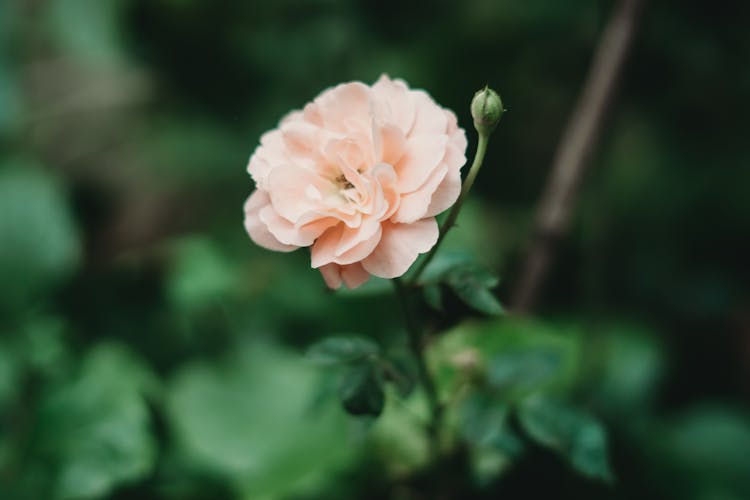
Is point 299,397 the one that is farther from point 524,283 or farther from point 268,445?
point 524,283

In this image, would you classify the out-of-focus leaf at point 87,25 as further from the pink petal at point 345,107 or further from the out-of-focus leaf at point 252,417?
the pink petal at point 345,107

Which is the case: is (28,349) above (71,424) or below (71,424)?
above

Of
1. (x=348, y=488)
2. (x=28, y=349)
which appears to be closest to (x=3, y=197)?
(x=28, y=349)

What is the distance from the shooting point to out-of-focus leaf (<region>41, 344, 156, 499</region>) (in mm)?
1002

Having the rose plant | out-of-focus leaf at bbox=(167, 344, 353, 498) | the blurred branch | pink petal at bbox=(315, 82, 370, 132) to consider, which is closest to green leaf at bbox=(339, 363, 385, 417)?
the rose plant

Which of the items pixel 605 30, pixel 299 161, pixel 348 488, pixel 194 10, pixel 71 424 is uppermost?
pixel 194 10

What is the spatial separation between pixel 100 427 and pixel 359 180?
2.40ft

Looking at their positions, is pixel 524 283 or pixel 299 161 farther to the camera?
pixel 524 283

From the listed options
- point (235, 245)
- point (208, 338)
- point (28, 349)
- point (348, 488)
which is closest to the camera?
point (348, 488)

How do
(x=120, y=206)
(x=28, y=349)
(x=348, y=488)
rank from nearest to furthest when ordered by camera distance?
(x=348, y=488), (x=28, y=349), (x=120, y=206)

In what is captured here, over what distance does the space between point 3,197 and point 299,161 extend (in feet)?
3.58

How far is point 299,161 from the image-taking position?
1.89 ft

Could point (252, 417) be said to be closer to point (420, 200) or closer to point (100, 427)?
point (100, 427)

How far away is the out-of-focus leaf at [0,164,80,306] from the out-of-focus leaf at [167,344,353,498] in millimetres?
356
